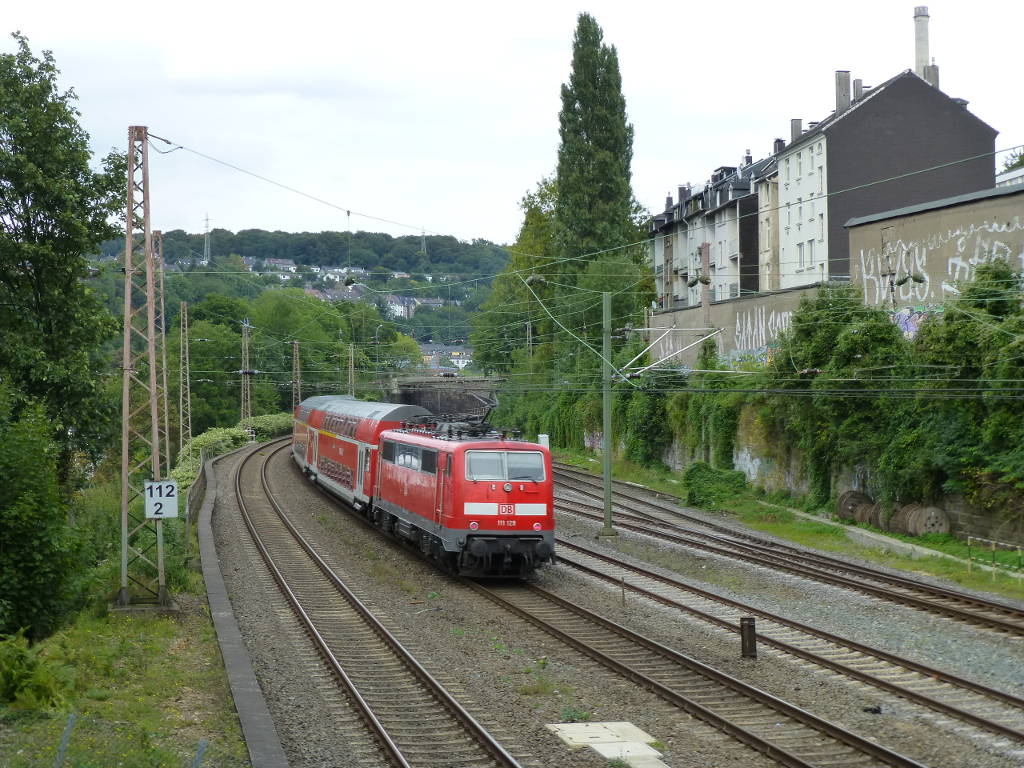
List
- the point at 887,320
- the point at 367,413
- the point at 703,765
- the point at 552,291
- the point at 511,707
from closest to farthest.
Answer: the point at 703,765, the point at 511,707, the point at 887,320, the point at 367,413, the point at 552,291

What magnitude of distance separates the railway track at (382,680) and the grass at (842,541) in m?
11.4

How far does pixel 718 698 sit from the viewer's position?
490 inches

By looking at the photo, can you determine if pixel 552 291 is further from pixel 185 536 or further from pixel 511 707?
pixel 511 707

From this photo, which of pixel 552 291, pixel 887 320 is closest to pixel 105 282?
pixel 552 291

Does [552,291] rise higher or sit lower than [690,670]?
higher

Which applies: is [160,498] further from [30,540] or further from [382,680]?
[382,680]

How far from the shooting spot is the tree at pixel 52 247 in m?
25.8

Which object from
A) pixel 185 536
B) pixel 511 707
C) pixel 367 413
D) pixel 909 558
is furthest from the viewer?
pixel 367 413

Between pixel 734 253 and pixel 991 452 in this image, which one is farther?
pixel 734 253

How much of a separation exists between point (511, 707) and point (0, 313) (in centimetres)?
1998

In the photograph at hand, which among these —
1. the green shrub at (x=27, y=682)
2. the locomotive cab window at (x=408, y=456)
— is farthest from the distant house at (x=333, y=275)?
the green shrub at (x=27, y=682)

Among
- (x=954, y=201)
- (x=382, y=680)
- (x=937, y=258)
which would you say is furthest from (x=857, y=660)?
(x=954, y=201)

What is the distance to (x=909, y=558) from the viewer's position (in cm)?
2400

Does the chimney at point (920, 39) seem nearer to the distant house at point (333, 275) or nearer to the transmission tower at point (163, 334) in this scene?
the transmission tower at point (163, 334)
